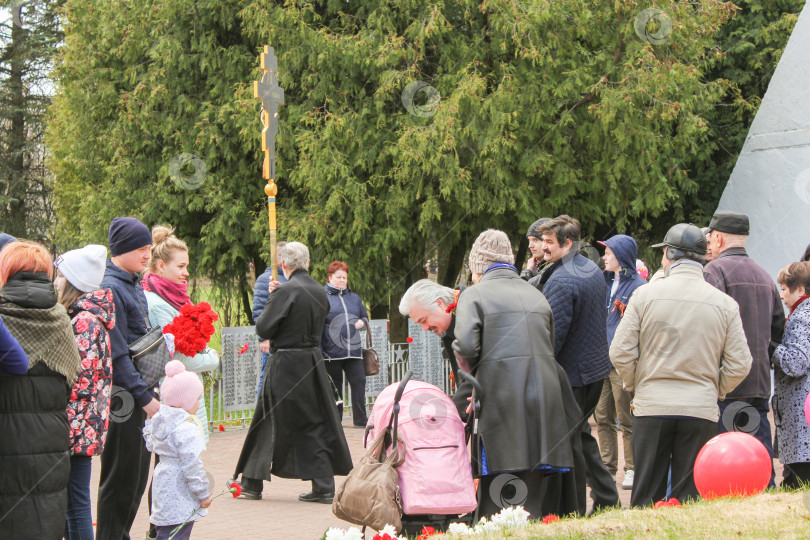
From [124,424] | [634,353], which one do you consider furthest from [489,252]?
[124,424]

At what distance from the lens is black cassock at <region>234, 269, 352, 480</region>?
25.8 feet

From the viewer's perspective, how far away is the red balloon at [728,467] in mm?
5570

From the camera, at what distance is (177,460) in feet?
17.7

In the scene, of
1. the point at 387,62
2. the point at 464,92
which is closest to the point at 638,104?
the point at 464,92

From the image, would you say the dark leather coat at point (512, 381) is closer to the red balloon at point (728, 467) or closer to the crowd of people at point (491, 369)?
the crowd of people at point (491, 369)

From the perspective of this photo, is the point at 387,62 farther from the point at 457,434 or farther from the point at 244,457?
the point at 457,434

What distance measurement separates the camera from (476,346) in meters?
5.23

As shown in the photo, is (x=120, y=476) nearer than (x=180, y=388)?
No

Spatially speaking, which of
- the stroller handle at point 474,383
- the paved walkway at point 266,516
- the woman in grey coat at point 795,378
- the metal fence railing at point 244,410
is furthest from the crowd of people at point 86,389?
the metal fence railing at point 244,410

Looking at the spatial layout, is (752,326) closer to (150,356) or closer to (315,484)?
(315,484)

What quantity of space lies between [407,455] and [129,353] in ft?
5.92

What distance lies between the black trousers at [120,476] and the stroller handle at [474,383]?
1.98 m

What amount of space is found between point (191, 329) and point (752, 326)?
379 cm

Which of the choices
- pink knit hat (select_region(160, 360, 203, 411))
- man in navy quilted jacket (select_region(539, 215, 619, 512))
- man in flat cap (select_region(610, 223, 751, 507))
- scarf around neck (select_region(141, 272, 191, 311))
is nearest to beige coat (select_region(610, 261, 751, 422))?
man in flat cap (select_region(610, 223, 751, 507))
